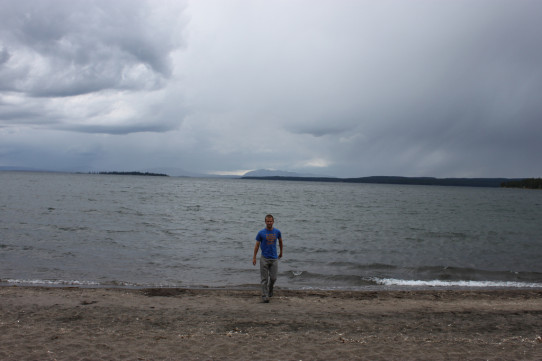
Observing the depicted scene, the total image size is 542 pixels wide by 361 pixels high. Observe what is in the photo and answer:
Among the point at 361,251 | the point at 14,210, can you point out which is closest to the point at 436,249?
the point at 361,251

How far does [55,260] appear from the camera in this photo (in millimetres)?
17250

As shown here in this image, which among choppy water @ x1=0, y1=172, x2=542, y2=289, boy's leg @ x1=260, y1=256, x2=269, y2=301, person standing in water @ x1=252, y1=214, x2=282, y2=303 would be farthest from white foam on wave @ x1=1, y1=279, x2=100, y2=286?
person standing in water @ x1=252, y1=214, x2=282, y2=303

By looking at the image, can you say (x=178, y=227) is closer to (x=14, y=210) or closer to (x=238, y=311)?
(x=14, y=210)

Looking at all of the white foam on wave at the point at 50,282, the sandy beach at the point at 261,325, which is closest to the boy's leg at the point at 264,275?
the sandy beach at the point at 261,325

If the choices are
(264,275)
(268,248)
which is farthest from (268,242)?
(264,275)

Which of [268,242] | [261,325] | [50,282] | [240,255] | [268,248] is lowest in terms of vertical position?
[240,255]

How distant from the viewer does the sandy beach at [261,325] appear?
7.08m

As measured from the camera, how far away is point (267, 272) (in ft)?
36.3

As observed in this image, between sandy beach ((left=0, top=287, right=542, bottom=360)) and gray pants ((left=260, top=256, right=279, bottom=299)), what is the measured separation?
0.46 m

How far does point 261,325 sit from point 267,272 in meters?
2.35

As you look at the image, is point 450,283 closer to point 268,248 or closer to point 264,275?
point 264,275

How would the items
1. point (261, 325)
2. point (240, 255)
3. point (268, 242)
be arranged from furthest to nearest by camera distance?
point (240, 255), point (268, 242), point (261, 325)

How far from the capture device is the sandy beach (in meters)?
7.08

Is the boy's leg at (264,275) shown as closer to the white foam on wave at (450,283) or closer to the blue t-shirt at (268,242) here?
the blue t-shirt at (268,242)
